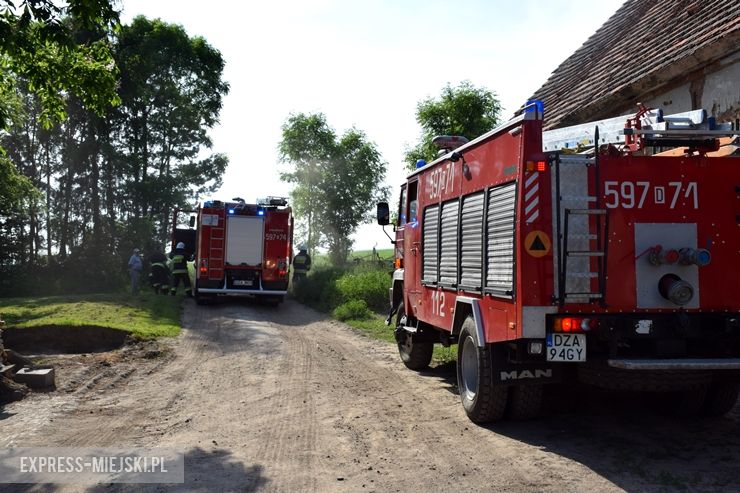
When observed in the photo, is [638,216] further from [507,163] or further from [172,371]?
[172,371]

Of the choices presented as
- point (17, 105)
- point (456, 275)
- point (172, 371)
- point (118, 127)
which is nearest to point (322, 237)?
point (118, 127)

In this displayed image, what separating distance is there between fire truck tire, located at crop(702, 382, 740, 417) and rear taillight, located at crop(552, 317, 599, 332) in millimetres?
1930

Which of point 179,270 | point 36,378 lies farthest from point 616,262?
point 179,270

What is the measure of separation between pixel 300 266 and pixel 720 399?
64.9 feet

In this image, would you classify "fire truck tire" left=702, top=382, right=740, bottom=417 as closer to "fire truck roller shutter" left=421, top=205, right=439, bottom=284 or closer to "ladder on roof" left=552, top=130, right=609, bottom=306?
"ladder on roof" left=552, top=130, right=609, bottom=306

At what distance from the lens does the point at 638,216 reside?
18.7ft

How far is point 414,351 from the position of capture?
9914 millimetres

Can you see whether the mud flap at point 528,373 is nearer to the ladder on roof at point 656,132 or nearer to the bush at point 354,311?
the ladder on roof at point 656,132

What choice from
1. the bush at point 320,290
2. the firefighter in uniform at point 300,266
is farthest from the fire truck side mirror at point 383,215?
the firefighter in uniform at point 300,266

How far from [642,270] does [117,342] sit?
35.0 ft

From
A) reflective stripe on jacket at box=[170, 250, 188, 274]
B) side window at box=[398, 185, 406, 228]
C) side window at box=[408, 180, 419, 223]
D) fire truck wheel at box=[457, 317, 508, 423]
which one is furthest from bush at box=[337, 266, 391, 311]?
fire truck wheel at box=[457, 317, 508, 423]

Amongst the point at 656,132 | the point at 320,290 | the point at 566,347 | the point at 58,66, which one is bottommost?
the point at 320,290

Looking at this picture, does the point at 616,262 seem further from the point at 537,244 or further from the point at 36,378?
the point at 36,378

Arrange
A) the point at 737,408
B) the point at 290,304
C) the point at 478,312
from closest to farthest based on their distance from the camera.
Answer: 1. the point at 478,312
2. the point at 737,408
3. the point at 290,304
